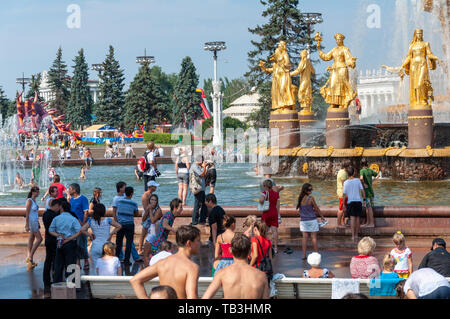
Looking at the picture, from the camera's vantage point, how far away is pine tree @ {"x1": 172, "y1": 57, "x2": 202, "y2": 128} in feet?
289

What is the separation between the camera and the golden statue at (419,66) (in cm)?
1986

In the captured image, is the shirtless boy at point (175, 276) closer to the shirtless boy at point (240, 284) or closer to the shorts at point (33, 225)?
the shirtless boy at point (240, 284)

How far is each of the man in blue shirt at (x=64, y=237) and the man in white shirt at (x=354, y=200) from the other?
15.6 feet

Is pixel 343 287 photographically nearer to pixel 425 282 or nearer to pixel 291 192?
pixel 425 282

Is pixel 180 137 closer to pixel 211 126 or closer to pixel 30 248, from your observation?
pixel 211 126

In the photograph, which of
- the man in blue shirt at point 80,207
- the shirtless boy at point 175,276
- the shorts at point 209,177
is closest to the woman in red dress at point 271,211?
the man in blue shirt at point 80,207

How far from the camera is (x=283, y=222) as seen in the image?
12.1 meters

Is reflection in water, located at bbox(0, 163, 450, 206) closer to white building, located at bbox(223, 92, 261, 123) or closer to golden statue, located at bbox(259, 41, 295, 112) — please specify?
golden statue, located at bbox(259, 41, 295, 112)

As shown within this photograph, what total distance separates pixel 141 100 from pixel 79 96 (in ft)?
52.5

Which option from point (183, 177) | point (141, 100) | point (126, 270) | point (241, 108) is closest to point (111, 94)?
point (141, 100)

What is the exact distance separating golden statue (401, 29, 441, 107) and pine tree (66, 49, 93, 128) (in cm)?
7300

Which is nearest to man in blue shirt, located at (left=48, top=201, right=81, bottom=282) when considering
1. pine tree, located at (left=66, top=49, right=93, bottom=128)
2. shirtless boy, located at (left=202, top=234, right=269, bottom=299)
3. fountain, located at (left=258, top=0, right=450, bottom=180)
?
shirtless boy, located at (left=202, top=234, right=269, bottom=299)

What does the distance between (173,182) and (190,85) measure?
6449cm
